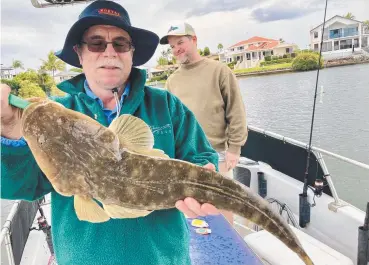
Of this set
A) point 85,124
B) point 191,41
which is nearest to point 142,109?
point 85,124

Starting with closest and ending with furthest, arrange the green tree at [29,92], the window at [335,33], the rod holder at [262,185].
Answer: the green tree at [29,92], the rod holder at [262,185], the window at [335,33]

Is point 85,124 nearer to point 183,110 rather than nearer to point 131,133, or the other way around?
point 131,133

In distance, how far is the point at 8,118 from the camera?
1442 millimetres

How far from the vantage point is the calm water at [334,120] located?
1174 centimetres

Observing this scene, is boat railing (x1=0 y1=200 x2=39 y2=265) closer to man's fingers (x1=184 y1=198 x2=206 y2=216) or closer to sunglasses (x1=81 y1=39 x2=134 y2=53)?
sunglasses (x1=81 y1=39 x2=134 y2=53)

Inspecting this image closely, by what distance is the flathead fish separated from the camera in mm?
1424

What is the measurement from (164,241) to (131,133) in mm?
803

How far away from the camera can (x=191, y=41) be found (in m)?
4.58

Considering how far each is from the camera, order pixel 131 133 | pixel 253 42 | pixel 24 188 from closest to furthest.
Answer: pixel 131 133
pixel 24 188
pixel 253 42

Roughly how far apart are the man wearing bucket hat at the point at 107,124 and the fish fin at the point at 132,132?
1.35 feet

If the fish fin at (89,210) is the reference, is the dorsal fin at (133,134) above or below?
above

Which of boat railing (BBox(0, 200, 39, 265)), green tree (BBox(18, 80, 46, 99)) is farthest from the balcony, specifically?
boat railing (BBox(0, 200, 39, 265))

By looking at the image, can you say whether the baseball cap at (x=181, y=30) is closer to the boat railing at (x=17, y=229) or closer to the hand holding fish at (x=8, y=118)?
the boat railing at (x=17, y=229)

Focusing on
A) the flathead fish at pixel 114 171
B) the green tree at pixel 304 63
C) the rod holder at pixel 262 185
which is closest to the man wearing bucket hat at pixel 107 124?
the flathead fish at pixel 114 171
